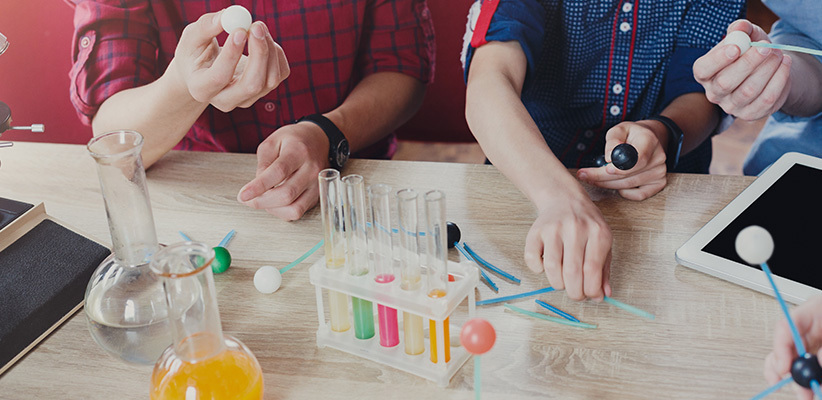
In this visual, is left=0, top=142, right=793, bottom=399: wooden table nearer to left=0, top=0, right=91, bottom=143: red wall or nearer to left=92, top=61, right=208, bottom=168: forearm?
left=92, top=61, right=208, bottom=168: forearm

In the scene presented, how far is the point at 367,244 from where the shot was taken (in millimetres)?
670

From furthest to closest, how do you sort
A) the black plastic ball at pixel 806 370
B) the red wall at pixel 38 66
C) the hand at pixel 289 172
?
1. the red wall at pixel 38 66
2. the hand at pixel 289 172
3. the black plastic ball at pixel 806 370

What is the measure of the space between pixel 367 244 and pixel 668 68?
0.78m

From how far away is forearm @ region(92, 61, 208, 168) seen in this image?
1.02 m

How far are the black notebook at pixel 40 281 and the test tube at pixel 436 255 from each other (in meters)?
0.42

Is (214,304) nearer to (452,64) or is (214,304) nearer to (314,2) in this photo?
(314,2)

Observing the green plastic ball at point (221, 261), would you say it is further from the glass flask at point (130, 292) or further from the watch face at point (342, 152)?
the watch face at point (342, 152)

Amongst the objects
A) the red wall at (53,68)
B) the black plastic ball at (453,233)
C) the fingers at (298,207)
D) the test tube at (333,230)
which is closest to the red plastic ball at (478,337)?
the test tube at (333,230)

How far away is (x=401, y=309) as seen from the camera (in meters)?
0.64

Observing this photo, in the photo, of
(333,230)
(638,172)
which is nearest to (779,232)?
(638,172)

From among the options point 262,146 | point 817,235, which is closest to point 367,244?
point 262,146

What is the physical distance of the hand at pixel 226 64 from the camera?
852mm

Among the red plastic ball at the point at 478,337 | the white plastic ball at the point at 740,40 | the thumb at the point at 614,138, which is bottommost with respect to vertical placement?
the thumb at the point at 614,138

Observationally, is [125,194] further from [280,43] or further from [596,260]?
[280,43]
